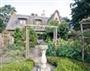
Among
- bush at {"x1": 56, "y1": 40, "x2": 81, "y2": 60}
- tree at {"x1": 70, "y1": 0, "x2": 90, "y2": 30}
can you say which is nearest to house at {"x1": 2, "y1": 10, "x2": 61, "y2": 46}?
tree at {"x1": 70, "y1": 0, "x2": 90, "y2": 30}

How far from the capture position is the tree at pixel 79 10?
2455 cm

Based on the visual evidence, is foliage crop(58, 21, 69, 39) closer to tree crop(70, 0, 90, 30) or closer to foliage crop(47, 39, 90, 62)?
tree crop(70, 0, 90, 30)

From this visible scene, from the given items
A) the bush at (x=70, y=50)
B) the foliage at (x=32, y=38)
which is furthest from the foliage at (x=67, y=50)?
the foliage at (x=32, y=38)

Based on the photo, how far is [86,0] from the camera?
79.8ft

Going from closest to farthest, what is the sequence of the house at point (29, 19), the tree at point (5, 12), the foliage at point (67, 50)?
the foliage at point (67, 50) → the house at point (29, 19) → the tree at point (5, 12)

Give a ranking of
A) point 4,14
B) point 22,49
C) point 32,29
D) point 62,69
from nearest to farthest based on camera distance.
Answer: point 62,69, point 22,49, point 32,29, point 4,14

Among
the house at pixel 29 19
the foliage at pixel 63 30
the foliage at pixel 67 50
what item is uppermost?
the house at pixel 29 19

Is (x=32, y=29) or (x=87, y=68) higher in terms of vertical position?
(x=32, y=29)

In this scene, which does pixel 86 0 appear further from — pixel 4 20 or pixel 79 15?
pixel 4 20

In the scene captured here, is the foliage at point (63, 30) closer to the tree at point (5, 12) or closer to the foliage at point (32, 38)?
the foliage at point (32, 38)

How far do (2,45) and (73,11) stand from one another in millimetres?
10286

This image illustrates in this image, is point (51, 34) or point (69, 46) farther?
point (51, 34)

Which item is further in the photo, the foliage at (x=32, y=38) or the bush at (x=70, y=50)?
the foliage at (x=32, y=38)

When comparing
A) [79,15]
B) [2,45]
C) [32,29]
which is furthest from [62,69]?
[79,15]
